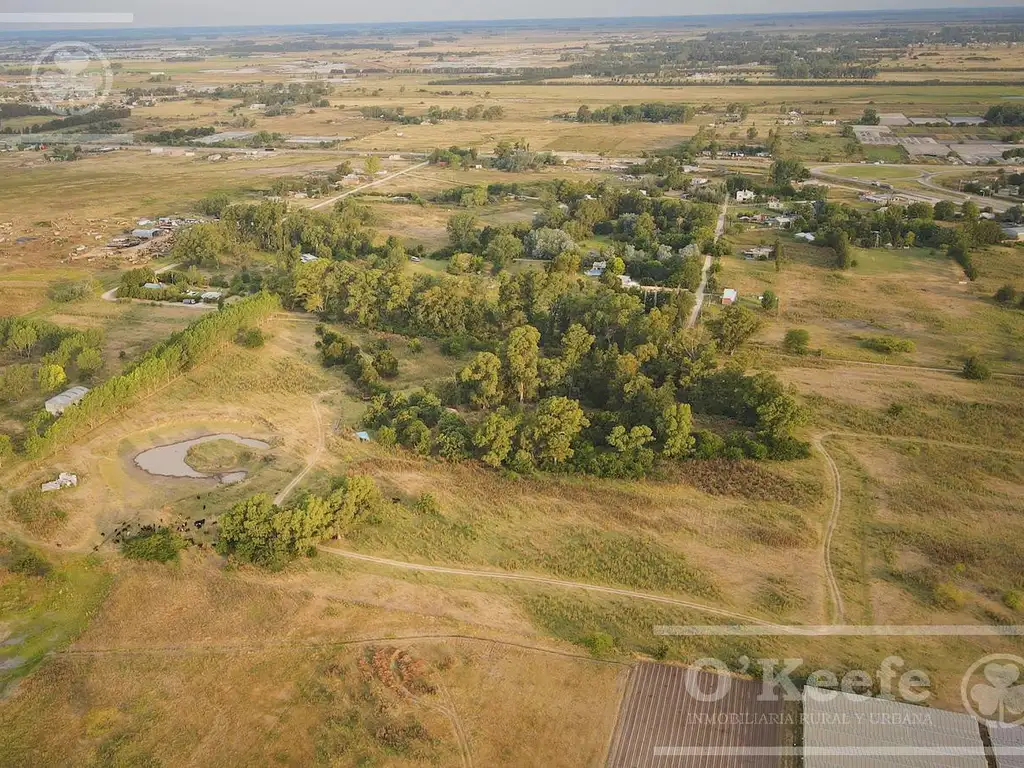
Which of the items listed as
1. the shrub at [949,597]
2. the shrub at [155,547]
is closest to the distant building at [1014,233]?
the shrub at [949,597]

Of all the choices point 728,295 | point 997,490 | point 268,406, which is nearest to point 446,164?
point 728,295

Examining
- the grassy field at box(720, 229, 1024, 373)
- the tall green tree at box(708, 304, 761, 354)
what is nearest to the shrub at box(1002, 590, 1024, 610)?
the grassy field at box(720, 229, 1024, 373)

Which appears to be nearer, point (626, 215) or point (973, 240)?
point (973, 240)

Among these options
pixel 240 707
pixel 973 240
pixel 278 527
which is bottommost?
pixel 240 707

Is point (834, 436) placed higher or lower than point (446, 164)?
lower

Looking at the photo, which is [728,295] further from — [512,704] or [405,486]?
[512,704]

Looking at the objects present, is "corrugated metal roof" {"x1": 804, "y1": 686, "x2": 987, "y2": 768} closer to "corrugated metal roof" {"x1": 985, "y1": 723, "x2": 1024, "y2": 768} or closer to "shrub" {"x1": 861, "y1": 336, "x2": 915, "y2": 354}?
"corrugated metal roof" {"x1": 985, "y1": 723, "x2": 1024, "y2": 768}

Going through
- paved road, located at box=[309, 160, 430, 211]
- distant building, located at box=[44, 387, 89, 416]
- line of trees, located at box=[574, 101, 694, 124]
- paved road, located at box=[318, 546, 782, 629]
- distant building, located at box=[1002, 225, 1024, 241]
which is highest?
line of trees, located at box=[574, 101, 694, 124]
